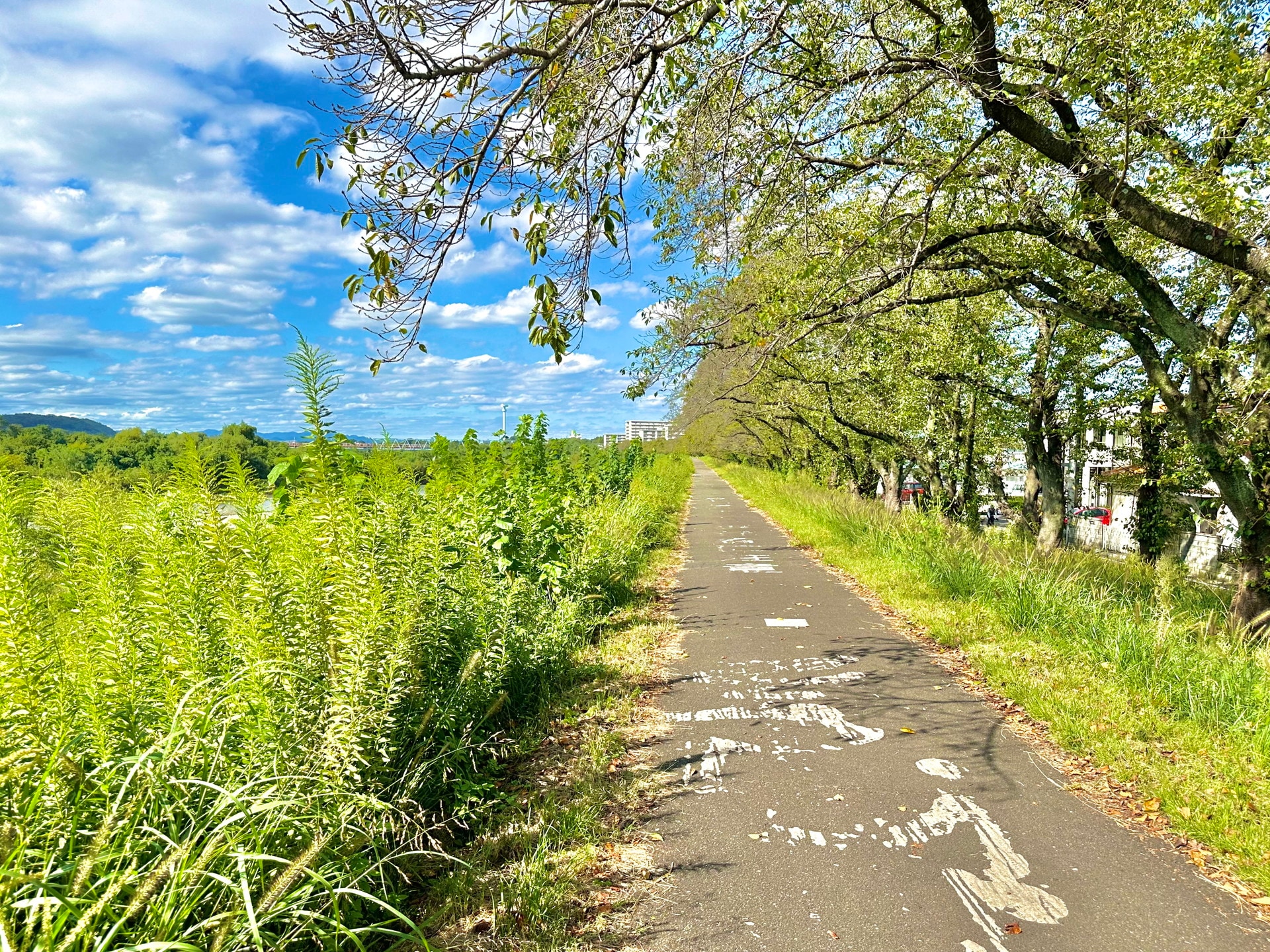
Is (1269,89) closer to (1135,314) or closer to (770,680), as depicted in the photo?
(1135,314)

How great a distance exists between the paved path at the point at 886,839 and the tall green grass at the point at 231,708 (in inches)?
51.8

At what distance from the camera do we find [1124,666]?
5.25 m

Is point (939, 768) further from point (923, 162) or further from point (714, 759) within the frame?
point (923, 162)

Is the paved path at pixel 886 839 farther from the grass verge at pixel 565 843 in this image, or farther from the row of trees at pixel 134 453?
the row of trees at pixel 134 453

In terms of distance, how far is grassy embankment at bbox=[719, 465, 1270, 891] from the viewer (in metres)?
3.65

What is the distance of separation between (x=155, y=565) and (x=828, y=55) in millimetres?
5593

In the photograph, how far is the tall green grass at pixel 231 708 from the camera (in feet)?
6.45

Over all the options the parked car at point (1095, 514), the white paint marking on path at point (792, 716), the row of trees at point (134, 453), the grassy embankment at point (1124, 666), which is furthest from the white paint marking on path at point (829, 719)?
the parked car at point (1095, 514)

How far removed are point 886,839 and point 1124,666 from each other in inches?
127

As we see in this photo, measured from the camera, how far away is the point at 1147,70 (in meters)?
6.04

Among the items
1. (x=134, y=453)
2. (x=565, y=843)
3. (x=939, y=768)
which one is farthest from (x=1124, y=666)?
(x=134, y=453)

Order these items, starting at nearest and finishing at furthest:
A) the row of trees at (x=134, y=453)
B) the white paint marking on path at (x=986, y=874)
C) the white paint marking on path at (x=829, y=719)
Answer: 1. the white paint marking on path at (x=986, y=874)
2. the row of trees at (x=134, y=453)
3. the white paint marking on path at (x=829, y=719)

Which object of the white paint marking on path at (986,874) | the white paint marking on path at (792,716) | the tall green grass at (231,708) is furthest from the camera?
the white paint marking on path at (792,716)

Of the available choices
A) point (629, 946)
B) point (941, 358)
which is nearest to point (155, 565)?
point (629, 946)
